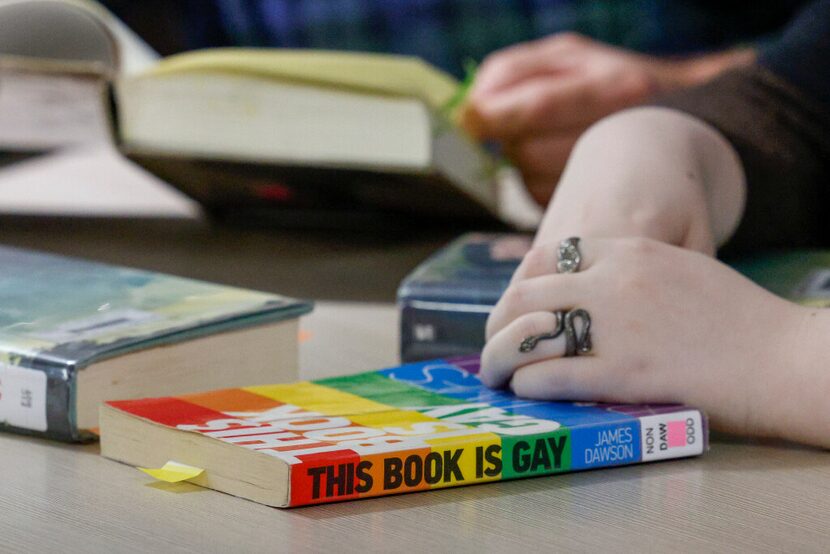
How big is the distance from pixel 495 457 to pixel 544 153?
0.61 m

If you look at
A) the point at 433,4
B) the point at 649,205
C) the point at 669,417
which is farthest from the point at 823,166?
the point at 433,4

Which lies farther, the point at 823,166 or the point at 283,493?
the point at 823,166

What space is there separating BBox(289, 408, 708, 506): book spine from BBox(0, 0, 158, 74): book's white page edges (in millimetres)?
559

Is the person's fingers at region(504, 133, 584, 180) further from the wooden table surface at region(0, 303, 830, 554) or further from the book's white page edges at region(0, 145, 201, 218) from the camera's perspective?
the wooden table surface at region(0, 303, 830, 554)

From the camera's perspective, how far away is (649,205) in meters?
0.47

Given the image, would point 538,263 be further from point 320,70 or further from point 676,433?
point 320,70

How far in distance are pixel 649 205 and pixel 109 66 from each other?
1.59ft

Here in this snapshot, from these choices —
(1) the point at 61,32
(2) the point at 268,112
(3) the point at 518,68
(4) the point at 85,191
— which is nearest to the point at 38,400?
(2) the point at 268,112

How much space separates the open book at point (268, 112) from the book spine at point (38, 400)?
38 centimetres

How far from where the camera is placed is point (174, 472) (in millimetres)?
327

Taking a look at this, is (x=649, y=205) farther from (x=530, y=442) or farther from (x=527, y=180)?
(x=527, y=180)

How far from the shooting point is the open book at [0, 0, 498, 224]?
2.36 ft

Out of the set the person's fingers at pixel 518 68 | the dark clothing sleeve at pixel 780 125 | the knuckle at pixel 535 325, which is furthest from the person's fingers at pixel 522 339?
the person's fingers at pixel 518 68

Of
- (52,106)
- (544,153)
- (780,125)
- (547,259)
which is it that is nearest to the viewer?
(547,259)
